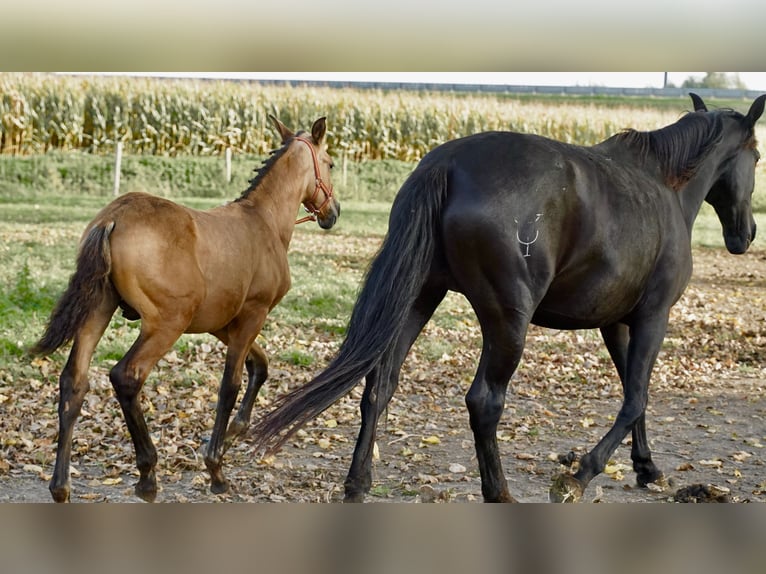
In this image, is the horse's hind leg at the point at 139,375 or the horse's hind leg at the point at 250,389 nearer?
the horse's hind leg at the point at 139,375

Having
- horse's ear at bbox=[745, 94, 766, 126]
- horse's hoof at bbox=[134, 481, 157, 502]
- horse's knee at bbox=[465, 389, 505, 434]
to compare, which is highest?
horse's ear at bbox=[745, 94, 766, 126]

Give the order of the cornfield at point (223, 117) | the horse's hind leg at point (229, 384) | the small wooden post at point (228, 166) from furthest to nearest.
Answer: the small wooden post at point (228, 166) < the cornfield at point (223, 117) < the horse's hind leg at point (229, 384)

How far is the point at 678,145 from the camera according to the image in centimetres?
480

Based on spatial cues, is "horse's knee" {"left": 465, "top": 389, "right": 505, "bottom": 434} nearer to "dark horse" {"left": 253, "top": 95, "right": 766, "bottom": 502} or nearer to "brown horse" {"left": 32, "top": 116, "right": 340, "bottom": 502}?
"dark horse" {"left": 253, "top": 95, "right": 766, "bottom": 502}

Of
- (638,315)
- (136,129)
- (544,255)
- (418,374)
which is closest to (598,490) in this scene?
(638,315)

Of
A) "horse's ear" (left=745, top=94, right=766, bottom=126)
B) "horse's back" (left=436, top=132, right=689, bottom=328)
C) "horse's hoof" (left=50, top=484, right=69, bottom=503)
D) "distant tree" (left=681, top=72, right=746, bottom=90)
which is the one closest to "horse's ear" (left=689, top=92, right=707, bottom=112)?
"horse's ear" (left=745, top=94, right=766, bottom=126)

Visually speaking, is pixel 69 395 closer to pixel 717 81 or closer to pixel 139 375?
pixel 139 375

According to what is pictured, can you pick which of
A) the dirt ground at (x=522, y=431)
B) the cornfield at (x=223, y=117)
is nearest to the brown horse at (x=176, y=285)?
the dirt ground at (x=522, y=431)

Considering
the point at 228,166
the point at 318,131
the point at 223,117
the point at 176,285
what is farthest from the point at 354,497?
the point at 223,117

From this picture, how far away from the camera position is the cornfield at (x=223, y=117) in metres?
8.87

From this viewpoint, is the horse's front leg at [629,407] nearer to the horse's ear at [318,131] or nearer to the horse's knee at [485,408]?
the horse's knee at [485,408]

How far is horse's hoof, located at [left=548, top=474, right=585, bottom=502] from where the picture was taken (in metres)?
4.30

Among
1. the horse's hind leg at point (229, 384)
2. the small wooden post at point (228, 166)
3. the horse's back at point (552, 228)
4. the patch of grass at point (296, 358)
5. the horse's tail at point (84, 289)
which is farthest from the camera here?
the small wooden post at point (228, 166)

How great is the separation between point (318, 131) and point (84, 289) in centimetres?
178
